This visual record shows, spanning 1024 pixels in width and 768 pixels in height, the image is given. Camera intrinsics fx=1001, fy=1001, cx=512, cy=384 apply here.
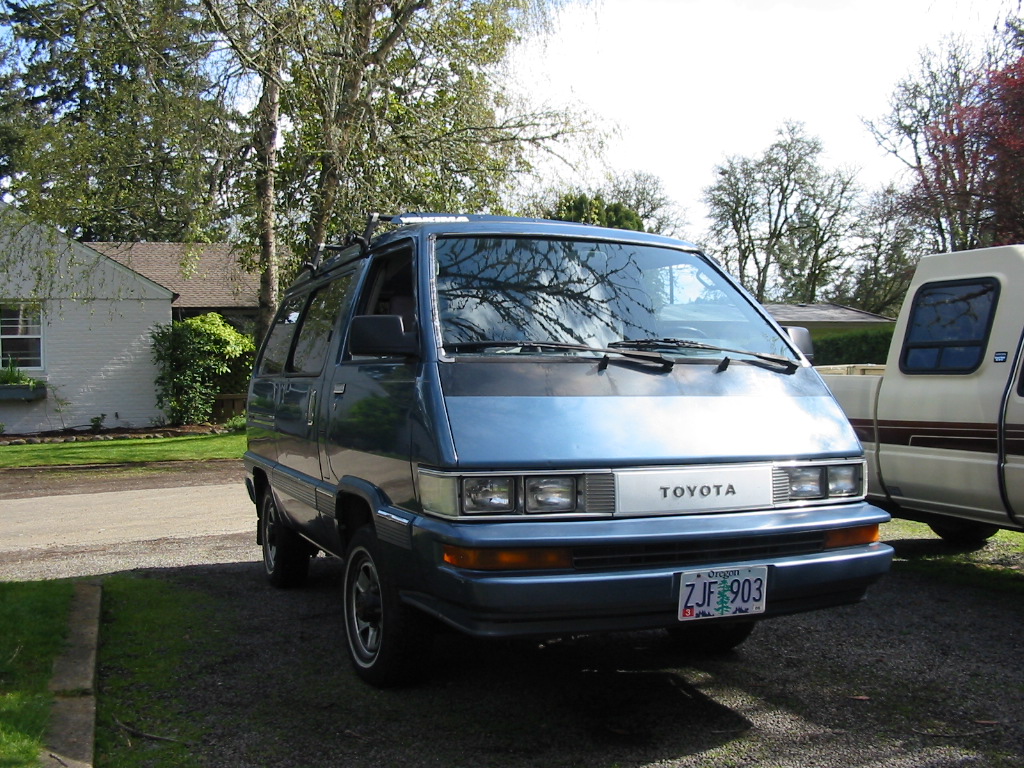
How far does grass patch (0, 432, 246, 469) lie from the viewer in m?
17.3

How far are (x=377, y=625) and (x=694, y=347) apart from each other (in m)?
1.90

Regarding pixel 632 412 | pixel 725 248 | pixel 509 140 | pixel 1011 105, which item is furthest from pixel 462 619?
pixel 725 248

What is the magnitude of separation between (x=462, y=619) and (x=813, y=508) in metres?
1.51

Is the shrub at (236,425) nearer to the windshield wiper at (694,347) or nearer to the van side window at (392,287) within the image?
the van side window at (392,287)

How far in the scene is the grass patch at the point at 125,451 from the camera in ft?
56.9

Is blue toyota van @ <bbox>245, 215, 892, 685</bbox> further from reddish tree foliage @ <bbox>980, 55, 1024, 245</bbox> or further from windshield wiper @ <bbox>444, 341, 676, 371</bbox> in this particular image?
reddish tree foliage @ <bbox>980, 55, 1024, 245</bbox>

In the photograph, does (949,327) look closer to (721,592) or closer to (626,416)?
(626,416)

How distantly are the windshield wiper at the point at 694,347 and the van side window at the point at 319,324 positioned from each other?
1.62 m

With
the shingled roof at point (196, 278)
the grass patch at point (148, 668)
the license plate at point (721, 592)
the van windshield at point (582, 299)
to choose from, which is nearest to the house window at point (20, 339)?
the shingled roof at point (196, 278)

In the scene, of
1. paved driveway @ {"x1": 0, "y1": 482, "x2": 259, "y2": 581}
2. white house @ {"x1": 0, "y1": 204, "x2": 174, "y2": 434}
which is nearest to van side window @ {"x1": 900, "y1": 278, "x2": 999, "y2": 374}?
paved driveway @ {"x1": 0, "y1": 482, "x2": 259, "y2": 581}

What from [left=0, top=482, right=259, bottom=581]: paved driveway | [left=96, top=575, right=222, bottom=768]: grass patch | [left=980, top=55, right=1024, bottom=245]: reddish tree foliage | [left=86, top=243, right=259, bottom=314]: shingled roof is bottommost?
[left=0, top=482, right=259, bottom=581]: paved driveway

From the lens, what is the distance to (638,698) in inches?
171

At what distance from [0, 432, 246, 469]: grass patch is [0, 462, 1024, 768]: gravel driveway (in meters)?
12.3

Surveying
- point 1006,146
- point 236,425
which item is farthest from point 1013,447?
point 236,425
